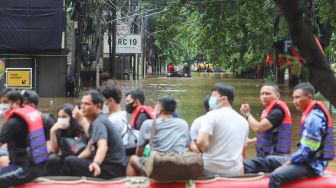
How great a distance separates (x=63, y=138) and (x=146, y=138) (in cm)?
104

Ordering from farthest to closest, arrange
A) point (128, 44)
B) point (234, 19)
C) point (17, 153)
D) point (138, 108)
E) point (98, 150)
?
1. point (128, 44)
2. point (234, 19)
3. point (138, 108)
4. point (98, 150)
5. point (17, 153)

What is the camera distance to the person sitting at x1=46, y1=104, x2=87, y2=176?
7.78 meters

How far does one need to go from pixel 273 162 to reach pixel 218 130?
109 centimetres

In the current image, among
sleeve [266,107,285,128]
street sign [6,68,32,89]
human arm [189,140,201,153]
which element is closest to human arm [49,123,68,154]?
human arm [189,140,201,153]

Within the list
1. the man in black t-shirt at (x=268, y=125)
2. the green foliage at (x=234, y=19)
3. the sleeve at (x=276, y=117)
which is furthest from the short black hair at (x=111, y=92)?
the green foliage at (x=234, y=19)

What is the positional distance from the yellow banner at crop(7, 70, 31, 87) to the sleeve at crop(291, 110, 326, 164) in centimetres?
1885

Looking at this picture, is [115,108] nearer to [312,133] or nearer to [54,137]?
[54,137]

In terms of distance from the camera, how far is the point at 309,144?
23.3 ft

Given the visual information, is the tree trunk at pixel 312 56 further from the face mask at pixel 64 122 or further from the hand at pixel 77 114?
the hand at pixel 77 114

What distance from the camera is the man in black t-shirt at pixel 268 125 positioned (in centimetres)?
809

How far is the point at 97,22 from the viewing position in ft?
116

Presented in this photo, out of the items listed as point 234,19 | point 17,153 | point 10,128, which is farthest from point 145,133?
point 234,19

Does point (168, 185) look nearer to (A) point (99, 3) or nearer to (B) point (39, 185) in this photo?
(B) point (39, 185)

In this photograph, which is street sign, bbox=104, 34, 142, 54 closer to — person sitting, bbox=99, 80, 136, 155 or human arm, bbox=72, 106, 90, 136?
person sitting, bbox=99, 80, 136, 155
